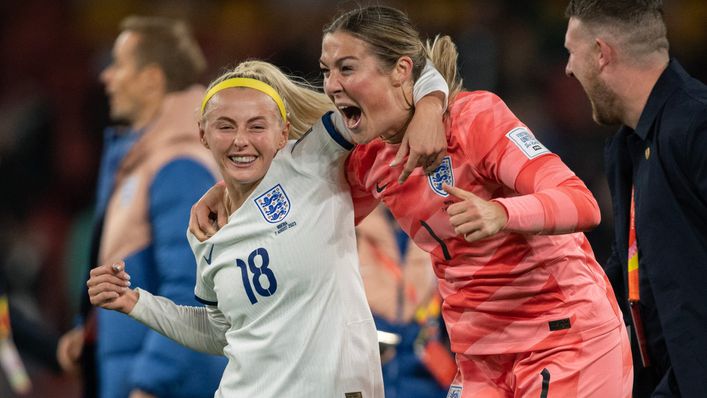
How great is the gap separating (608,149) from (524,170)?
1.01m

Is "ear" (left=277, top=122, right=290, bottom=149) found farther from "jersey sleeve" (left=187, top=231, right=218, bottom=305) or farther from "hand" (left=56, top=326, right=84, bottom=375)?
"hand" (left=56, top=326, right=84, bottom=375)

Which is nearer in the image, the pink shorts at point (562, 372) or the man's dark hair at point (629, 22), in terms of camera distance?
the pink shorts at point (562, 372)

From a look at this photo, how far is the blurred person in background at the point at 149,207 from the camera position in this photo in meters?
5.03

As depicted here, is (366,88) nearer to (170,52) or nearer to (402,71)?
(402,71)

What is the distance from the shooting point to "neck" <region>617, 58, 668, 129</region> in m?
3.68

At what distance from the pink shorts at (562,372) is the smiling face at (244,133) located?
865 millimetres

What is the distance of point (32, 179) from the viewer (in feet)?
30.3

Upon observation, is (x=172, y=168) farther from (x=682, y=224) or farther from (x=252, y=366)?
(x=682, y=224)

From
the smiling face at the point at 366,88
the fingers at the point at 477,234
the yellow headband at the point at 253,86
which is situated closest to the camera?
the fingers at the point at 477,234

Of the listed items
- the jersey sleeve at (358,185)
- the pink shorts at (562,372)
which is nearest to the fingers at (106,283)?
the jersey sleeve at (358,185)

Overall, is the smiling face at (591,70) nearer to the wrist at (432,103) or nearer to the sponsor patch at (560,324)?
the wrist at (432,103)

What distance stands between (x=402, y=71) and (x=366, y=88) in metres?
0.13

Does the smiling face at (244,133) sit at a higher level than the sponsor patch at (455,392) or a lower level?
higher

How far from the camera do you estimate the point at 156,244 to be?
5.27m
